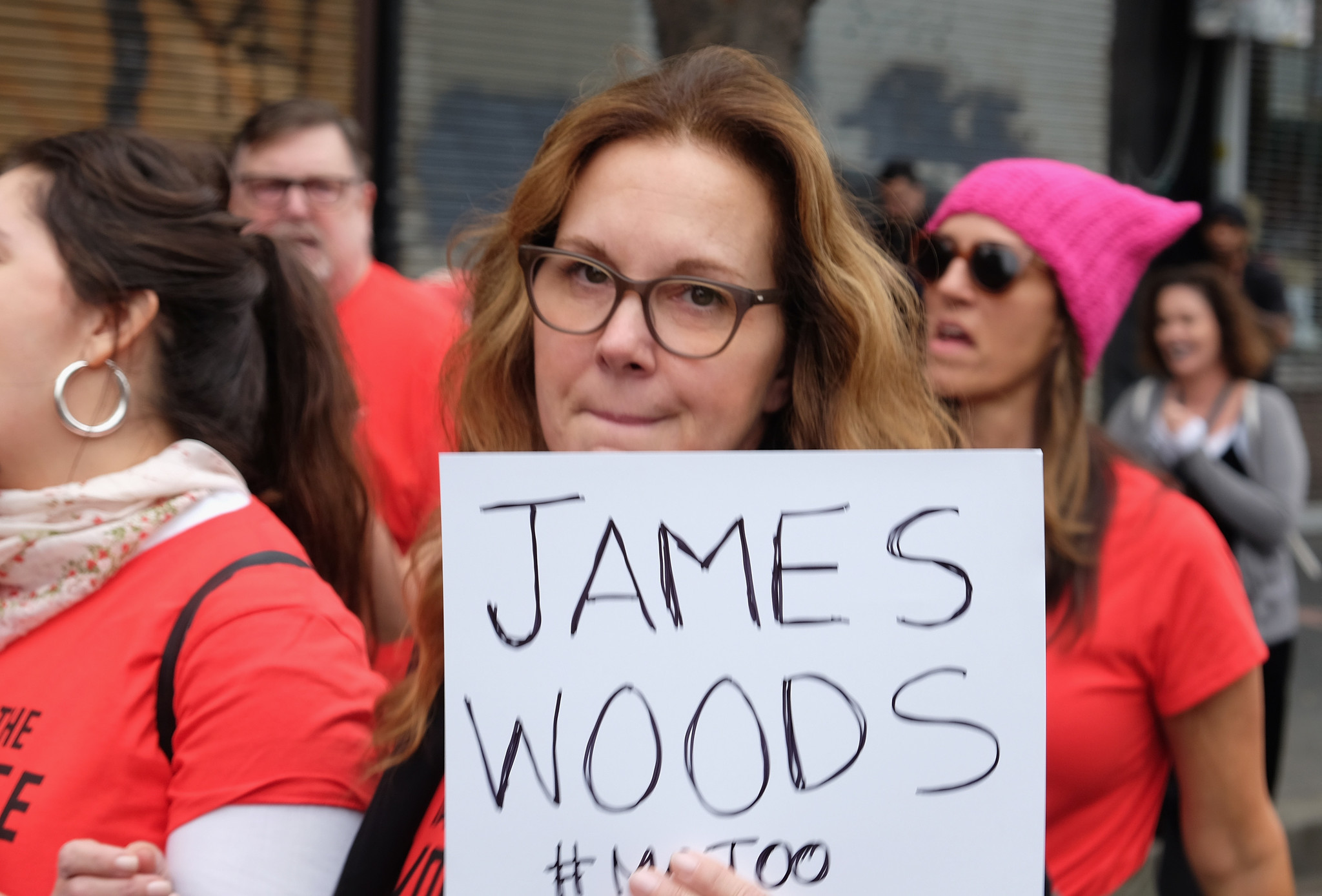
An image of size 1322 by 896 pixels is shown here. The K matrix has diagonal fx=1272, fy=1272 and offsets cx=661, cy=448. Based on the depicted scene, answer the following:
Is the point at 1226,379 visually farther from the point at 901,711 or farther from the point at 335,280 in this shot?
the point at 901,711

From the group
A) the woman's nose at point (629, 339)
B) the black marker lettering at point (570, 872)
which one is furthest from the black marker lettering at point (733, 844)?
the woman's nose at point (629, 339)

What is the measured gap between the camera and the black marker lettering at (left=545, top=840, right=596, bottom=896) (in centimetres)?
116

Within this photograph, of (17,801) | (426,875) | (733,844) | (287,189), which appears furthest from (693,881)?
(287,189)

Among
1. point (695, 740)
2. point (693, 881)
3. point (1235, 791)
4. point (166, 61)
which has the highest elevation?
point (166, 61)

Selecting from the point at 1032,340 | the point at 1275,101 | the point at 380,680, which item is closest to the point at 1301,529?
the point at 1275,101

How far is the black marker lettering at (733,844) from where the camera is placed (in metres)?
1.16

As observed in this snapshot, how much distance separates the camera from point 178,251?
70.6 inches

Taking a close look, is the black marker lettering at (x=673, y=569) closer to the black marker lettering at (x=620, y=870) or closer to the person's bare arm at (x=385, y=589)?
the black marker lettering at (x=620, y=870)

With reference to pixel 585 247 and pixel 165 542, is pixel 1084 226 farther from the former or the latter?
pixel 165 542

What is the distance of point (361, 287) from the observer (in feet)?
11.4

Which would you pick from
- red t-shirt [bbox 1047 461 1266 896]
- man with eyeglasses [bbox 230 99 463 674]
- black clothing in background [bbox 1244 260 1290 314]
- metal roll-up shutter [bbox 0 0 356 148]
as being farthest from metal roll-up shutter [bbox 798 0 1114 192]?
red t-shirt [bbox 1047 461 1266 896]

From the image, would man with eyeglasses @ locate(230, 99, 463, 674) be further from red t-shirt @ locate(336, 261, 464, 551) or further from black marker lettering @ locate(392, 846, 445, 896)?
black marker lettering @ locate(392, 846, 445, 896)

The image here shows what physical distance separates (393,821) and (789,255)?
78 centimetres

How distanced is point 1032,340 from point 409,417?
60.3 inches
